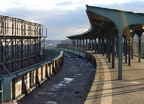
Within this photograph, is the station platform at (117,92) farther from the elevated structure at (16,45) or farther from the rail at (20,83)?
the elevated structure at (16,45)

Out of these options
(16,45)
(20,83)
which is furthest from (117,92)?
(16,45)

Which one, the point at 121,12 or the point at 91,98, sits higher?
the point at 121,12

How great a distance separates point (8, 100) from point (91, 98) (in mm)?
4345

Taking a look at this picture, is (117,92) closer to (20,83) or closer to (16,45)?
(20,83)

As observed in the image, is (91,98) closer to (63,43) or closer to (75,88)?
(75,88)

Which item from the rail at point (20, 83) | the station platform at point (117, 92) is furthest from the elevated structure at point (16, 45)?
the station platform at point (117, 92)

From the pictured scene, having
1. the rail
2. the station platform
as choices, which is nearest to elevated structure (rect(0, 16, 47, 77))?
the rail

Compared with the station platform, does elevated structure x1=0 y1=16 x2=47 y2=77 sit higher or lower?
higher

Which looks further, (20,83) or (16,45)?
(16,45)

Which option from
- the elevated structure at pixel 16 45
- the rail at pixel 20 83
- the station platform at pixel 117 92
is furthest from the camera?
the elevated structure at pixel 16 45

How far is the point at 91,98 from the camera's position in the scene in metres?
8.05

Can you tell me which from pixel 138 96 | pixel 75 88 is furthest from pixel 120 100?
pixel 75 88

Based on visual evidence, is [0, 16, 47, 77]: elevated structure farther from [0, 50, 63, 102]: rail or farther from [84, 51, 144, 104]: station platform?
[84, 51, 144, 104]: station platform

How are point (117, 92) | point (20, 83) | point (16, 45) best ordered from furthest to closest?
1. point (16, 45)
2. point (20, 83)
3. point (117, 92)
